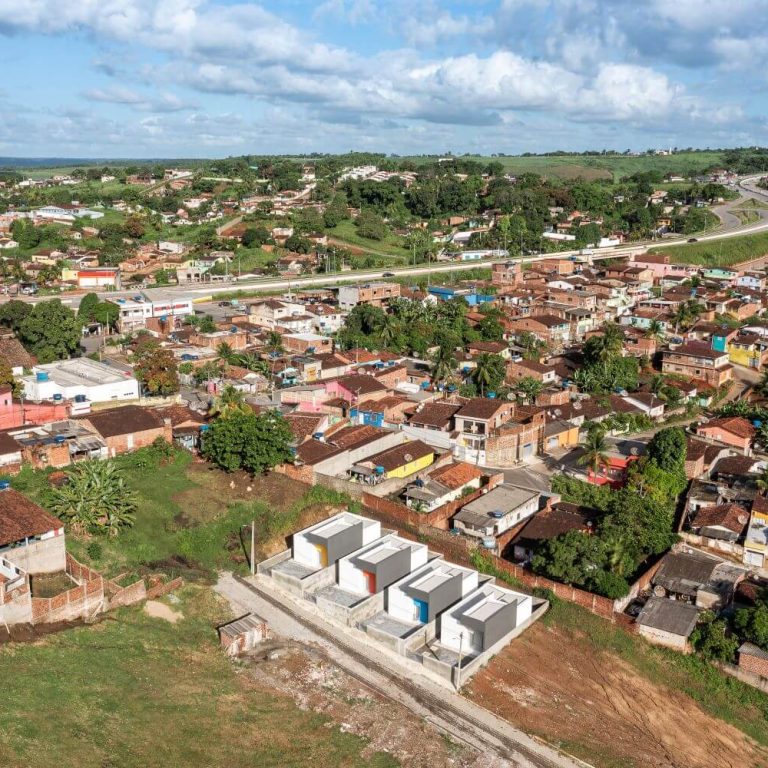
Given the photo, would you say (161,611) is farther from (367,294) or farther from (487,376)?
(367,294)

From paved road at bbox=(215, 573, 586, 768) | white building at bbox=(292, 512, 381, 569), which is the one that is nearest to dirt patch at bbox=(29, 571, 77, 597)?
paved road at bbox=(215, 573, 586, 768)

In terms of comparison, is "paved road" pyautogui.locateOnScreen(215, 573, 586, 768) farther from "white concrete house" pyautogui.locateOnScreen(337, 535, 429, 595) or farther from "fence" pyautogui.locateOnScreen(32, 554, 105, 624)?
"fence" pyautogui.locateOnScreen(32, 554, 105, 624)

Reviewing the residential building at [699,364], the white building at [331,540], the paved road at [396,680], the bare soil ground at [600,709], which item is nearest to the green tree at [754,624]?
the bare soil ground at [600,709]

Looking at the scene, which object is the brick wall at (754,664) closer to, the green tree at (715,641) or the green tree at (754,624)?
the green tree at (715,641)

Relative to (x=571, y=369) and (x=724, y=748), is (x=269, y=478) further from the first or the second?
(x=571, y=369)

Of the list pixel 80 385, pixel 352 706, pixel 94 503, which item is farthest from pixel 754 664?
pixel 80 385

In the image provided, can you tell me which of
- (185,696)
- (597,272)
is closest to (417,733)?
(185,696)
